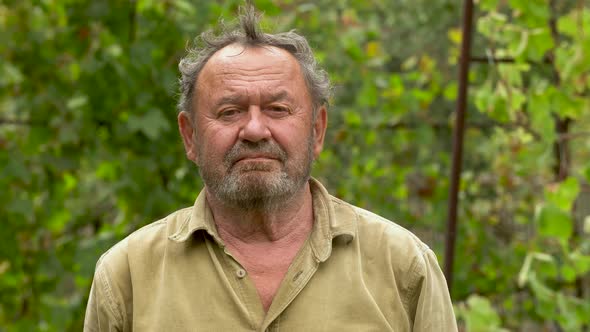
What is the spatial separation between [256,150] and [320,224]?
0.86 ft

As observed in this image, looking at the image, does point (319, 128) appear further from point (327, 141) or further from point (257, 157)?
point (327, 141)

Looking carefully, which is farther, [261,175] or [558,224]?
[558,224]

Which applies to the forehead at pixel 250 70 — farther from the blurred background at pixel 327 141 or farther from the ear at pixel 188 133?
the blurred background at pixel 327 141

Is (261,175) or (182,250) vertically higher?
(261,175)

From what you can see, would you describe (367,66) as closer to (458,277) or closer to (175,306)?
(458,277)

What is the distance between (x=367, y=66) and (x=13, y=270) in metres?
2.11

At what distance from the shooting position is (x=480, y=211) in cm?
591

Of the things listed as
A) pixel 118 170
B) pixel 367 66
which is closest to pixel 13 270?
pixel 118 170

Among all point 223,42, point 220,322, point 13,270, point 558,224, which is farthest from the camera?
point 13,270

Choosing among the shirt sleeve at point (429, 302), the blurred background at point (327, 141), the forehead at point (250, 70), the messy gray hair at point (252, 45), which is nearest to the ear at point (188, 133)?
the messy gray hair at point (252, 45)

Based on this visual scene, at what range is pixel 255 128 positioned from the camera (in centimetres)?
229

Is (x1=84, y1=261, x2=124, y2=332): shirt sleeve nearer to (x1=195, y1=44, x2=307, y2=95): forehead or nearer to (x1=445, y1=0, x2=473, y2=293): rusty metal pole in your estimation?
(x1=195, y1=44, x2=307, y2=95): forehead

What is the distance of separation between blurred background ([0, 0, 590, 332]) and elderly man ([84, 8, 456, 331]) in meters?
1.41

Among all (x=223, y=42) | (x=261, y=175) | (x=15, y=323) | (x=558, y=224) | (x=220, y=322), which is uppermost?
(x=223, y=42)
